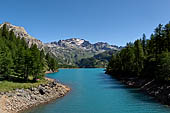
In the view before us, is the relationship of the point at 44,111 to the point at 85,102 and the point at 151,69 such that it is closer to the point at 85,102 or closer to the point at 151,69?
the point at 85,102

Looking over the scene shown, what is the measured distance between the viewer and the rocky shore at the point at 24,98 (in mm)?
31416

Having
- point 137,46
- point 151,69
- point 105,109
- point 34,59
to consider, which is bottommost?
point 105,109

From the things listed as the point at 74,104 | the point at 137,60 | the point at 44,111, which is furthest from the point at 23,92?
the point at 137,60

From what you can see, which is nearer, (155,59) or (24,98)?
(24,98)

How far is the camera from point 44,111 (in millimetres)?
31625

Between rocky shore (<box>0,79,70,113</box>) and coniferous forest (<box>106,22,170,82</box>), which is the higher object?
coniferous forest (<box>106,22,170,82</box>)

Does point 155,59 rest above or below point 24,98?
above

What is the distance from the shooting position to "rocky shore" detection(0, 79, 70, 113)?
31.4 m

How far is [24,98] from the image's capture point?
3662 cm

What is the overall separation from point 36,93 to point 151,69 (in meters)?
45.7

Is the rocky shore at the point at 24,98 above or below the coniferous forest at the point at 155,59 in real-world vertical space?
below

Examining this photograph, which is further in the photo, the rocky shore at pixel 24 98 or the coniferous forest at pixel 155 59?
the coniferous forest at pixel 155 59

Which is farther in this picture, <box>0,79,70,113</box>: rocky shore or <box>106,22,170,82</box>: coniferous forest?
<box>106,22,170,82</box>: coniferous forest

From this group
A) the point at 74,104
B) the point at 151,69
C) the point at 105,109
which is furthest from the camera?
the point at 151,69
